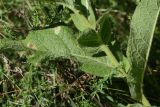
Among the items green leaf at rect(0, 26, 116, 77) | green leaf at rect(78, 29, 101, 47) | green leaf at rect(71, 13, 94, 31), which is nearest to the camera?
green leaf at rect(78, 29, 101, 47)

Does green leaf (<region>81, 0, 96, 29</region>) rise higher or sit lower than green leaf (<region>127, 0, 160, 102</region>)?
higher

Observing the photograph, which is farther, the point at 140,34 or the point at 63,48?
the point at 63,48

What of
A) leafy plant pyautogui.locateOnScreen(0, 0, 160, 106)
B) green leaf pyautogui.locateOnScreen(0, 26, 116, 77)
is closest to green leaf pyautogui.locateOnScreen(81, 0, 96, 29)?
leafy plant pyautogui.locateOnScreen(0, 0, 160, 106)

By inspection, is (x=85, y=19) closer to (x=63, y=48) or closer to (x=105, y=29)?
(x=105, y=29)

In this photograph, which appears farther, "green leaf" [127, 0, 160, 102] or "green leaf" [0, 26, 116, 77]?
"green leaf" [0, 26, 116, 77]

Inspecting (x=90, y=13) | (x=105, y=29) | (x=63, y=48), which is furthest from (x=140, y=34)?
(x=63, y=48)

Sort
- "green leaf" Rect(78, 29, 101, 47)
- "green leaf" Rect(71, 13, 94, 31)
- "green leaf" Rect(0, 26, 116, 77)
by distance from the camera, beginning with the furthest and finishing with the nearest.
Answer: "green leaf" Rect(0, 26, 116, 77) → "green leaf" Rect(71, 13, 94, 31) → "green leaf" Rect(78, 29, 101, 47)

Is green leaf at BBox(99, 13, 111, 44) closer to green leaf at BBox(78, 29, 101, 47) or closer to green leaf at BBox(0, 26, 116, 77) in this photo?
green leaf at BBox(78, 29, 101, 47)

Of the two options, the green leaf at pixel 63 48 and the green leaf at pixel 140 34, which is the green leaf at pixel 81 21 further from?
the green leaf at pixel 140 34

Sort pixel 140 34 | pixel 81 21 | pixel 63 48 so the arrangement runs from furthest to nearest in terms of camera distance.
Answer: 1. pixel 63 48
2. pixel 81 21
3. pixel 140 34
